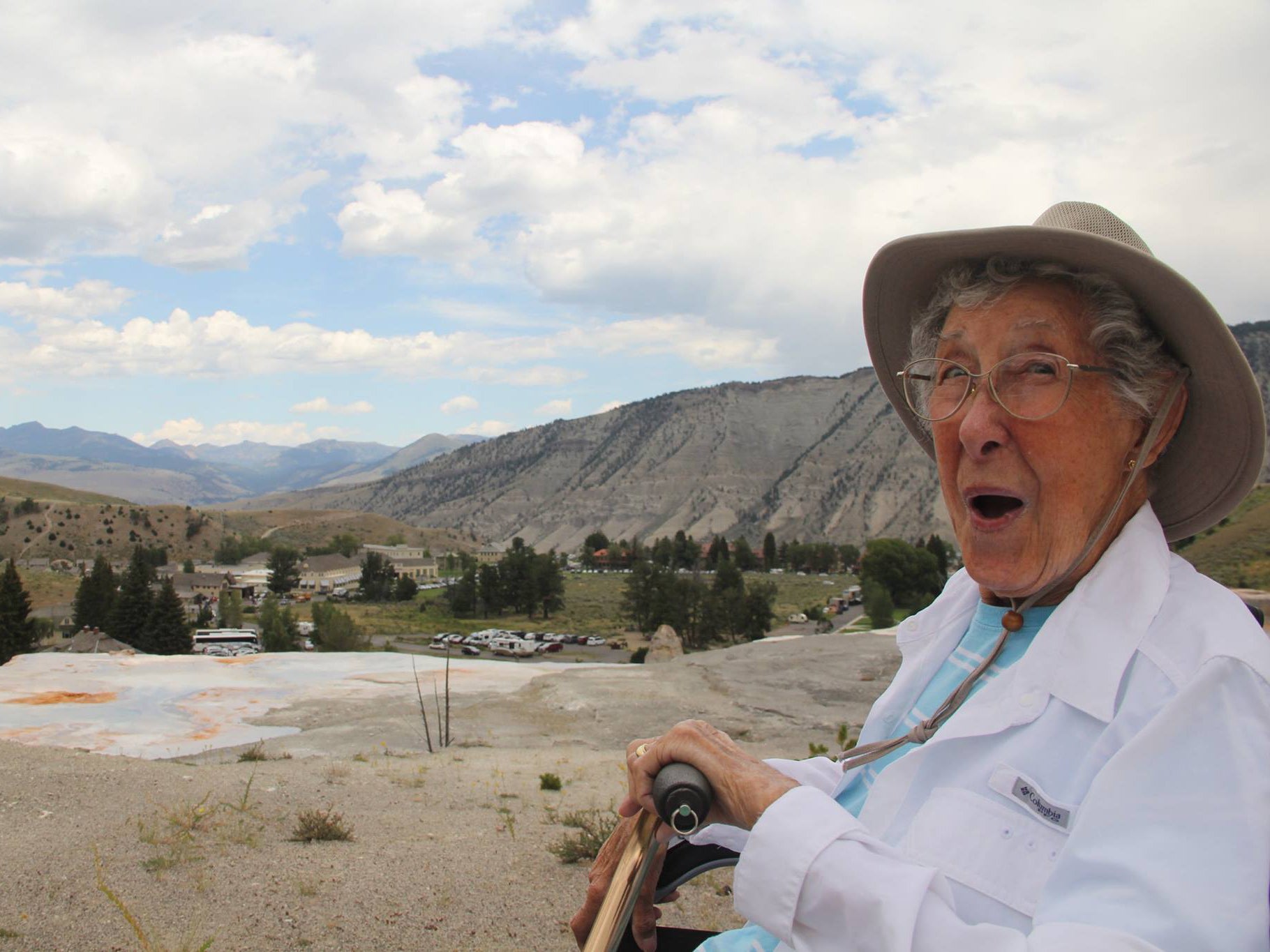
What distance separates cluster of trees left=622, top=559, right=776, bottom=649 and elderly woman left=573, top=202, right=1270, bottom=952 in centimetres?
4102

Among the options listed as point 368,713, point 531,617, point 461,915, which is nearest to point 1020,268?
point 461,915

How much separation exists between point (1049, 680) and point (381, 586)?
72.6 meters

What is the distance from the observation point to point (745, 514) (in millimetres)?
117250

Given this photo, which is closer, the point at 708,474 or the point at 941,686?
the point at 941,686

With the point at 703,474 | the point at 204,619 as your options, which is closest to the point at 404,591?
the point at 204,619

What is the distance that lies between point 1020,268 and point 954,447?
0.34m

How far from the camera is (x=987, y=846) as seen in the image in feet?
4.10

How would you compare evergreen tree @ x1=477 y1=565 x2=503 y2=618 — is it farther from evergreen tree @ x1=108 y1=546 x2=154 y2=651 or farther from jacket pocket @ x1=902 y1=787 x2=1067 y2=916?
jacket pocket @ x1=902 y1=787 x2=1067 y2=916

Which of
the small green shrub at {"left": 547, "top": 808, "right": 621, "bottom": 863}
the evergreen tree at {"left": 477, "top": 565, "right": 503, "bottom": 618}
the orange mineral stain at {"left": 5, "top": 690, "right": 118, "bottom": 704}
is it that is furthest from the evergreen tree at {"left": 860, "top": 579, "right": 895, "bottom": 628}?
the small green shrub at {"left": 547, "top": 808, "right": 621, "bottom": 863}

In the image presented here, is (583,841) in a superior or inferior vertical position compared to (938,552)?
superior

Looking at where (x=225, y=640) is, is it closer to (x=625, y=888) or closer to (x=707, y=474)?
(x=625, y=888)

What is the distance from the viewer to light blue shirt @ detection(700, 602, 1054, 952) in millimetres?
1666

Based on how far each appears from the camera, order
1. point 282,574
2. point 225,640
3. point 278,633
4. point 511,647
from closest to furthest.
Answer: point 278,633, point 511,647, point 225,640, point 282,574

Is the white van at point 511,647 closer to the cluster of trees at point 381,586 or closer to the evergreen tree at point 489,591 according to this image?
the evergreen tree at point 489,591
